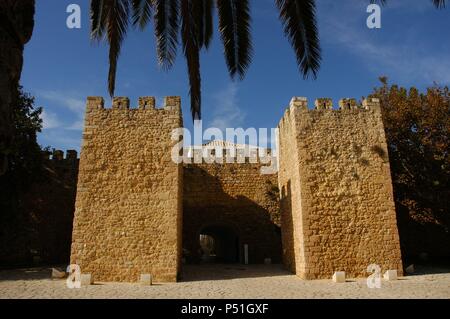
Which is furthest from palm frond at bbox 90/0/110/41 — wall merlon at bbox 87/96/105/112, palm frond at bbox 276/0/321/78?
wall merlon at bbox 87/96/105/112

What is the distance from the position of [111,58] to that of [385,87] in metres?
13.7

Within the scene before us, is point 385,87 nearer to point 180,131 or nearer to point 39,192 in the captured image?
point 180,131

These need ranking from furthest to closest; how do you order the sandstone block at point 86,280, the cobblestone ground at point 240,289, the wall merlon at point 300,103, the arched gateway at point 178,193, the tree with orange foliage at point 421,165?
the tree with orange foliage at point 421,165 < the wall merlon at point 300,103 < the arched gateway at point 178,193 < the sandstone block at point 86,280 < the cobblestone ground at point 240,289

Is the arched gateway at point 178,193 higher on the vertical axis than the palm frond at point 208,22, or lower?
lower

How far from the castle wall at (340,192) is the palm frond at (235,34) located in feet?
19.5

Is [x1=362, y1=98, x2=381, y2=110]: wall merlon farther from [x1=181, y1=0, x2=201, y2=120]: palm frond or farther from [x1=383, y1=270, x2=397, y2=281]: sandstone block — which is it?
[x1=181, y1=0, x2=201, y2=120]: palm frond

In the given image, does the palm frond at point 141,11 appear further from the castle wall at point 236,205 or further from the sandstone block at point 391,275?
the castle wall at point 236,205

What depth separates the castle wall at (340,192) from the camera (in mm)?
10008

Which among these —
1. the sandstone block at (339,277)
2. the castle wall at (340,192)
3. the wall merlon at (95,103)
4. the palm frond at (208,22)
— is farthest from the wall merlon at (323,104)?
the wall merlon at (95,103)

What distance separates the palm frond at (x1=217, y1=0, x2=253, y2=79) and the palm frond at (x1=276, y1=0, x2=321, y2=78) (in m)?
0.61

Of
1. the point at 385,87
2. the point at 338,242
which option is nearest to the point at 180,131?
the point at 338,242

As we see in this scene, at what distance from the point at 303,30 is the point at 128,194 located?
731 centimetres

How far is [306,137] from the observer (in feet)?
35.6

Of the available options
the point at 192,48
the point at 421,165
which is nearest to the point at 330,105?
the point at 421,165
